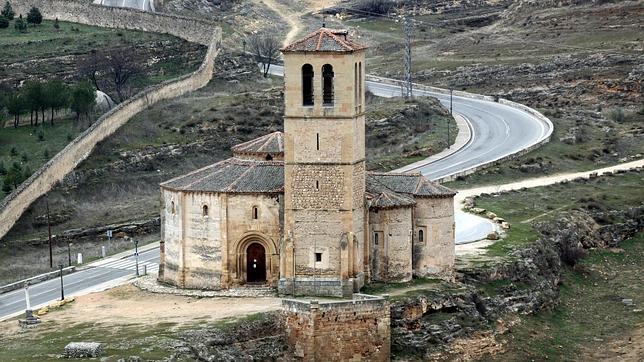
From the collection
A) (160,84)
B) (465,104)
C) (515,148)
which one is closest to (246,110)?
(160,84)

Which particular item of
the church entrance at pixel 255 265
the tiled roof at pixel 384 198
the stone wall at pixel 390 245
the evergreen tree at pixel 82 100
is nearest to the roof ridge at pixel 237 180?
the church entrance at pixel 255 265

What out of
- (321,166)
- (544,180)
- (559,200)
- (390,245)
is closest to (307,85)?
(321,166)

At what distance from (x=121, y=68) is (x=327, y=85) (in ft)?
159

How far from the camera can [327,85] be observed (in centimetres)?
7675

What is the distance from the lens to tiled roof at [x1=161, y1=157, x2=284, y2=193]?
78.0 metres

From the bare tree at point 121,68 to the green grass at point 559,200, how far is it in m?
29.5

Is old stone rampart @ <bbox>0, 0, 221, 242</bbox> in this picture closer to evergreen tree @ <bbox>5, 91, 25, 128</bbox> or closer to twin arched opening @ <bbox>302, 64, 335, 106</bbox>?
evergreen tree @ <bbox>5, 91, 25, 128</bbox>

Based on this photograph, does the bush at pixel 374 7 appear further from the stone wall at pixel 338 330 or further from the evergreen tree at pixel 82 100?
the stone wall at pixel 338 330

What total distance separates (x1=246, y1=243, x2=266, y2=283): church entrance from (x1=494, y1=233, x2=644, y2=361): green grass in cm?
1004

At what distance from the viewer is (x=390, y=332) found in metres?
74.8

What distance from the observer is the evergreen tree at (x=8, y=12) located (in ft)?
446

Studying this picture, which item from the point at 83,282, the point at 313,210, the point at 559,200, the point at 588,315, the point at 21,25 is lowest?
the point at 588,315

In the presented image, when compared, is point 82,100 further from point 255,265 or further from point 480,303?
point 480,303

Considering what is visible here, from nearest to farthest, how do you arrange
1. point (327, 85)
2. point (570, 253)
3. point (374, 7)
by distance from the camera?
point (327, 85) < point (570, 253) < point (374, 7)
